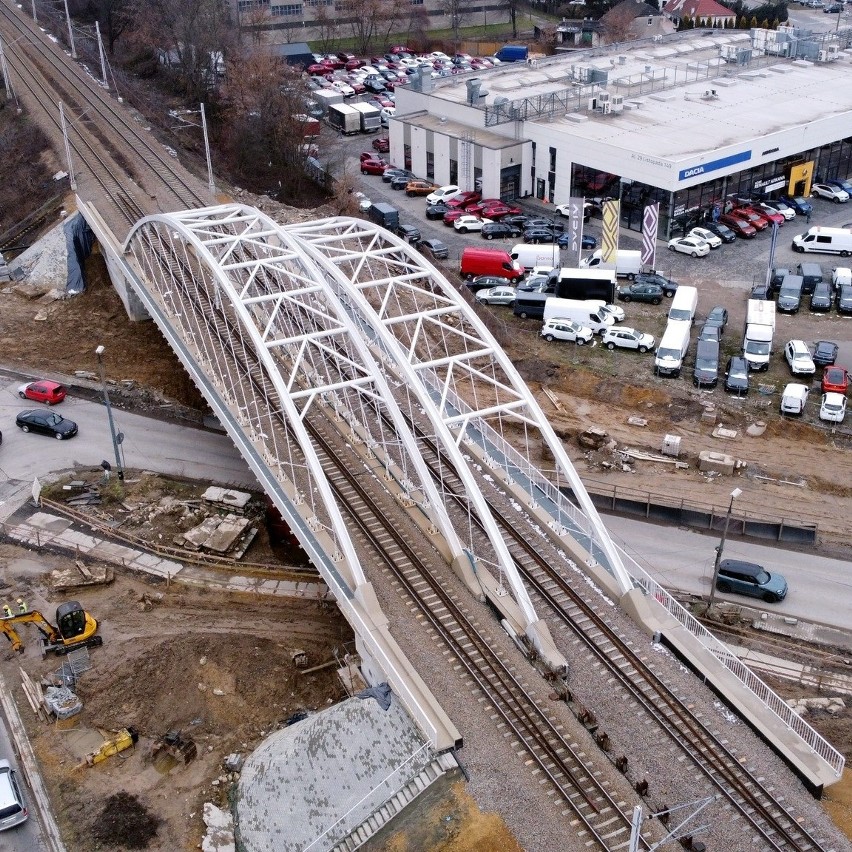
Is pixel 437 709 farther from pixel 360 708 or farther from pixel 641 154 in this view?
pixel 641 154

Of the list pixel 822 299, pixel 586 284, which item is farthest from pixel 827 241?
pixel 586 284

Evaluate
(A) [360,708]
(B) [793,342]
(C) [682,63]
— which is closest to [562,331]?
(B) [793,342]

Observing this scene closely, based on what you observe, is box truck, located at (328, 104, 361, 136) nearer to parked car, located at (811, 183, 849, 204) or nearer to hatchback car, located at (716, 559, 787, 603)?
parked car, located at (811, 183, 849, 204)

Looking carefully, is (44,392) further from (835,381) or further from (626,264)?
(835,381)

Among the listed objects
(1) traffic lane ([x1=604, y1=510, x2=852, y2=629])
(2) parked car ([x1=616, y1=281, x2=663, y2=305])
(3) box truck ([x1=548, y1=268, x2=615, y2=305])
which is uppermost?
(3) box truck ([x1=548, y1=268, x2=615, y2=305])

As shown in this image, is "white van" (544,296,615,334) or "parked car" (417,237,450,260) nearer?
"white van" (544,296,615,334)

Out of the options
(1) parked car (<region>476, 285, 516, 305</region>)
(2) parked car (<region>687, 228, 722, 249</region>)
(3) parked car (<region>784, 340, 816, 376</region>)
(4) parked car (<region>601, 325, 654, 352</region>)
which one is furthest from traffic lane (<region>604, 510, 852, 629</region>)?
(2) parked car (<region>687, 228, 722, 249</region>)

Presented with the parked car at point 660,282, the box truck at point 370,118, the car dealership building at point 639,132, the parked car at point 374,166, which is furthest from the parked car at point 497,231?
the box truck at point 370,118
